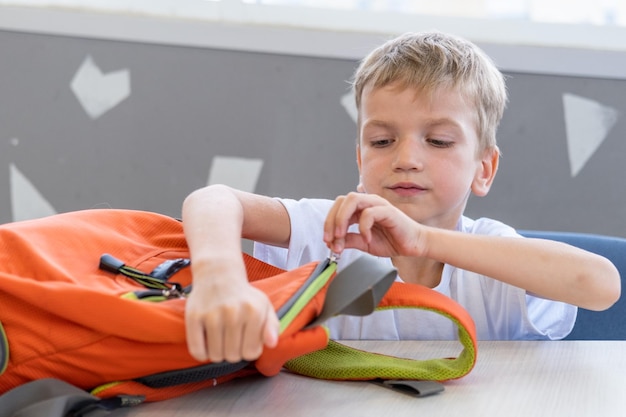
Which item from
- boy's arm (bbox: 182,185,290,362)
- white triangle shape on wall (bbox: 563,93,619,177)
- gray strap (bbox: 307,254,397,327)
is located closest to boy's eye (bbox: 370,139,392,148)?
boy's arm (bbox: 182,185,290,362)

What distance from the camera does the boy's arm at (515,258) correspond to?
0.87 metres

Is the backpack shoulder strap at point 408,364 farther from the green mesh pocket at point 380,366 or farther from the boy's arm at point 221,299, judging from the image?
the boy's arm at point 221,299

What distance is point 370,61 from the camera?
3.85 ft

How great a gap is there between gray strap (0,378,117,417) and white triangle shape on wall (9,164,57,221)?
4.45 feet

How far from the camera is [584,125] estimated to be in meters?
1.80

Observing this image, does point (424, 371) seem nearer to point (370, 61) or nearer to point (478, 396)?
point (478, 396)

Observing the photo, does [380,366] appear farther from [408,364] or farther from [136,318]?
[136,318]

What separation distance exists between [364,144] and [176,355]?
0.54 meters

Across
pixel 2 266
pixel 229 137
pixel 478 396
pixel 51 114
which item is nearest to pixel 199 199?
pixel 2 266

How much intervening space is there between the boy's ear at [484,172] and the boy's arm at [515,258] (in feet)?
0.84

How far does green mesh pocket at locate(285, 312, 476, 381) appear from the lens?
716 millimetres

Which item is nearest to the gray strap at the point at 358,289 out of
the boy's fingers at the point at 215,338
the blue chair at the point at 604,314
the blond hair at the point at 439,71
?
the boy's fingers at the point at 215,338

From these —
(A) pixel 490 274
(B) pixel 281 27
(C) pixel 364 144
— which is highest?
(B) pixel 281 27

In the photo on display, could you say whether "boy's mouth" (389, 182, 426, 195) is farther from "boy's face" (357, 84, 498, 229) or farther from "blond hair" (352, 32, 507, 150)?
"blond hair" (352, 32, 507, 150)
